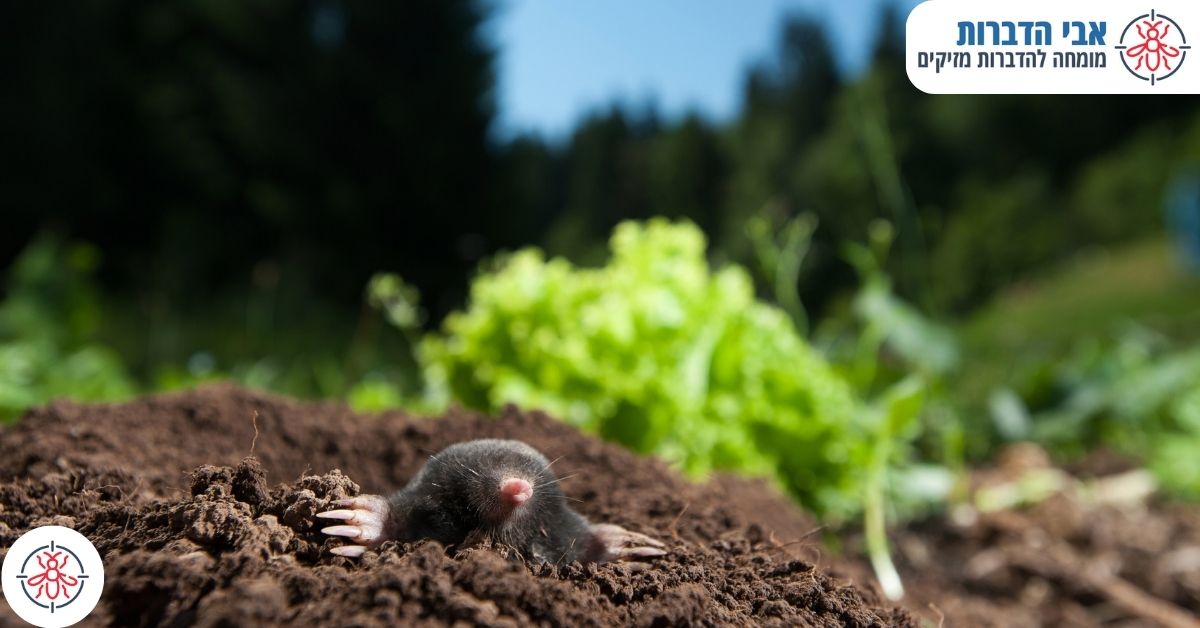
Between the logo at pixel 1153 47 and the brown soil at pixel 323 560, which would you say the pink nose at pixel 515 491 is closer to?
the brown soil at pixel 323 560

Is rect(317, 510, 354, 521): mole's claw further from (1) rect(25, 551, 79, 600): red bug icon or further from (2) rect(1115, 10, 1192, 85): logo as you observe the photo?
(2) rect(1115, 10, 1192, 85): logo

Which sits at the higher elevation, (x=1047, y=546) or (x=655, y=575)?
(x=1047, y=546)

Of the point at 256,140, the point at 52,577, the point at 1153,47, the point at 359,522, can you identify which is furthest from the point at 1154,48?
the point at 256,140

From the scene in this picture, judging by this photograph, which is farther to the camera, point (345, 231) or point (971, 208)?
point (345, 231)

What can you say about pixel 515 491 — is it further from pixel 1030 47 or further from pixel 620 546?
pixel 1030 47

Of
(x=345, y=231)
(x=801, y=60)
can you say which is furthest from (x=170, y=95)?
(x=801, y=60)

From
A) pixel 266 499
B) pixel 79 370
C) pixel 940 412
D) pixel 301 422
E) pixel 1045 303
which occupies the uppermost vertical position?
pixel 1045 303

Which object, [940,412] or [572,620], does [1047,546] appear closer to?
[940,412]

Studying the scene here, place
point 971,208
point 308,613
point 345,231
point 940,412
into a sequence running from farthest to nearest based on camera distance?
point 345,231 → point 971,208 → point 940,412 → point 308,613
